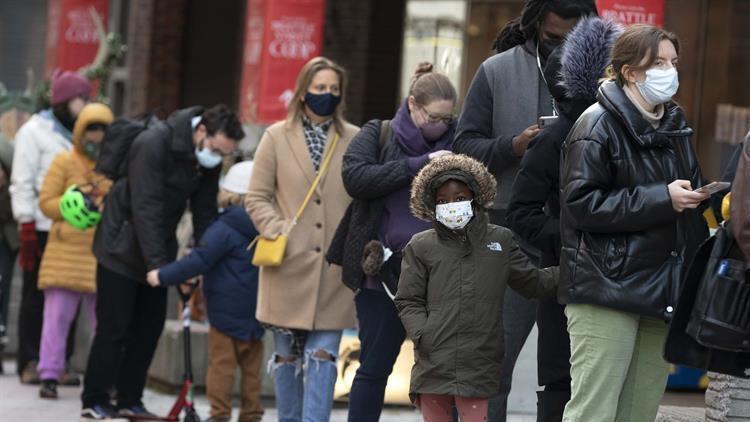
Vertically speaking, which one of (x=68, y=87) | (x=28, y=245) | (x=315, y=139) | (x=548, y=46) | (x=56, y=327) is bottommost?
(x=56, y=327)

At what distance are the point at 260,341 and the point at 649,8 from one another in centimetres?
287

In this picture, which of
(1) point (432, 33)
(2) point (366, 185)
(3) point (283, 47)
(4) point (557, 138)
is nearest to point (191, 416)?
(2) point (366, 185)

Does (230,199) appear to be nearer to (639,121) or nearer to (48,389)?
(48,389)

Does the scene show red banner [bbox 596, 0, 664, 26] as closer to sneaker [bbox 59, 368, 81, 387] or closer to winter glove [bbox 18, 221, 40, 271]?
winter glove [bbox 18, 221, 40, 271]

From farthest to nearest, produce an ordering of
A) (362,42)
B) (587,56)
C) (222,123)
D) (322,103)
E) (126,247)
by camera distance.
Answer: (362,42)
(126,247)
(222,123)
(322,103)
(587,56)

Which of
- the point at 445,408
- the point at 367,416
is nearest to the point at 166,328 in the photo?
the point at 367,416

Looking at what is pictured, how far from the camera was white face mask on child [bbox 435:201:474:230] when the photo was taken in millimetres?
6613

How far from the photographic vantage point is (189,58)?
1903cm

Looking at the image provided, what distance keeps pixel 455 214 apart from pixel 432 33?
9.05m

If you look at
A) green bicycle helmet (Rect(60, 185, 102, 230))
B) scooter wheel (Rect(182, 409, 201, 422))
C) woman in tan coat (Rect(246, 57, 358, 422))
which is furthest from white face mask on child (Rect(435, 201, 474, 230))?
green bicycle helmet (Rect(60, 185, 102, 230))

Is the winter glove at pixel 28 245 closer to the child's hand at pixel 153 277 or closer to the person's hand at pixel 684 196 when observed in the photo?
the child's hand at pixel 153 277

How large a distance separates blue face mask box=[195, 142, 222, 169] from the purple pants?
1.91m

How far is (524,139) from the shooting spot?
22.4ft

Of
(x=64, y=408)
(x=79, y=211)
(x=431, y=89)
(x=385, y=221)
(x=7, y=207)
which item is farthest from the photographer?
(x=7, y=207)
